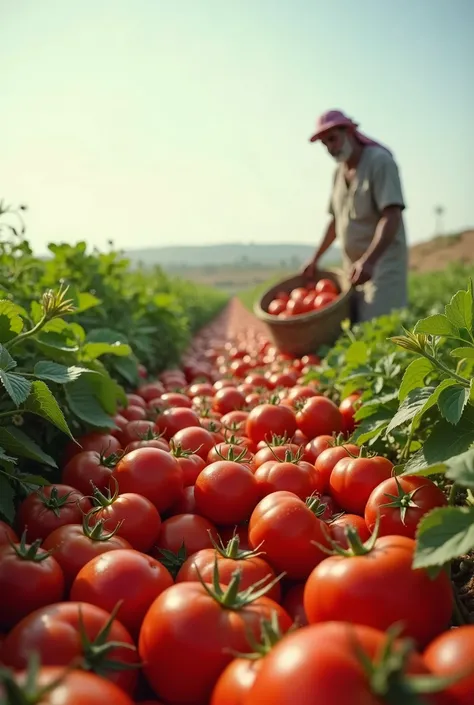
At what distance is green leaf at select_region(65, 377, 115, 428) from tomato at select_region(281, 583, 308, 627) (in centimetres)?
119

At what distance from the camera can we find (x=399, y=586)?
1179 millimetres

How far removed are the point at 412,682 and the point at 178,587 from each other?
0.60m

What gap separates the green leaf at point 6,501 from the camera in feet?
5.95

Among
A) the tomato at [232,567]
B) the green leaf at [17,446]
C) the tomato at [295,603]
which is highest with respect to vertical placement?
the green leaf at [17,446]

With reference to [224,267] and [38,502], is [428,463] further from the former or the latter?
[224,267]

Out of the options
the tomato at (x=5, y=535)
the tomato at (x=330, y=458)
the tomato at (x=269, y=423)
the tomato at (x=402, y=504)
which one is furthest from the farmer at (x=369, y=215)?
the tomato at (x=5, y=535)

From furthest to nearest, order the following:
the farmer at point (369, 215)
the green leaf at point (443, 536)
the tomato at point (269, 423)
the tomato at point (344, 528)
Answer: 1. the farmer at point (369, 215)
2. the tomato at point (269, 423)
3. the tomato at point (344, 528)
4. the green leaf at point (443, 536)

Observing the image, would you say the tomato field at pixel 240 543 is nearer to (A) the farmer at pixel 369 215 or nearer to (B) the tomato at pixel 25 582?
(B) the tomato at pixel 25 582

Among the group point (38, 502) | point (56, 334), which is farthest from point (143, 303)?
point (38, 502)

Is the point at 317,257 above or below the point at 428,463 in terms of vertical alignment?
above

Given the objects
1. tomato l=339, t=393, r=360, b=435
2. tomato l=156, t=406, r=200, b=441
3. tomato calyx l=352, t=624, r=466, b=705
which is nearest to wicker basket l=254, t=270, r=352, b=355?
tomato l=339, t=393, r=360, b=435

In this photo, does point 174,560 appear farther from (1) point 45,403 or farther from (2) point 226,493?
(1) point 45,403

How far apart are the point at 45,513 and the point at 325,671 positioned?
4.04 ft

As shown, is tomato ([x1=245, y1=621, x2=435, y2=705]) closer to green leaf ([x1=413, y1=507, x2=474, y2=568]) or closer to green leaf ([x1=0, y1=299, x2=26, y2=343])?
green leaf ([x1=413, y1=507, x2=474, y2=568])
